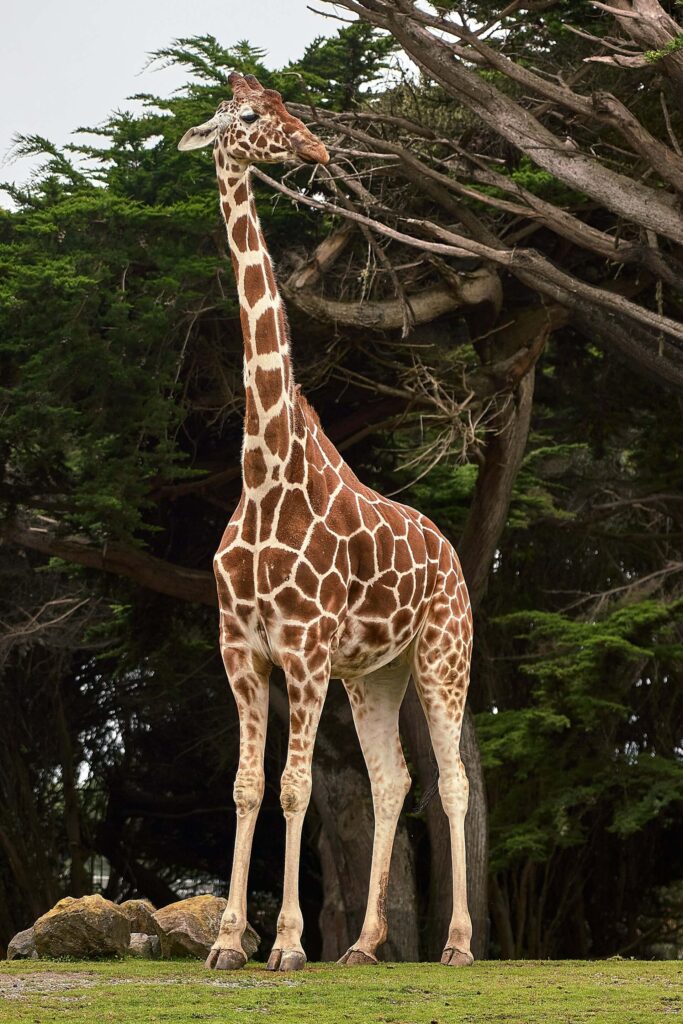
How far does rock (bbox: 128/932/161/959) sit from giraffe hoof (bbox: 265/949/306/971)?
1649mm

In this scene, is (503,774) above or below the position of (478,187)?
below

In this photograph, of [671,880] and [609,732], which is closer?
[609,732]

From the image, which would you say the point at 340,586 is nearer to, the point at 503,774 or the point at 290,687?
the point at 290,687

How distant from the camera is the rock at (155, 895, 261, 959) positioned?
29.8 ft

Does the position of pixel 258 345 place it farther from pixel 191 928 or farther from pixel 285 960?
pixel 191 928

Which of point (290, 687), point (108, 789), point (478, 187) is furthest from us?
point (108, 789)

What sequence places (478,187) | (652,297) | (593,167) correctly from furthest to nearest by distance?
1. (652,297)
2. (478,187)
3. (593,167)

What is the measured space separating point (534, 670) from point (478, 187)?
14.9 ft

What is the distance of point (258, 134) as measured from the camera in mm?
8094

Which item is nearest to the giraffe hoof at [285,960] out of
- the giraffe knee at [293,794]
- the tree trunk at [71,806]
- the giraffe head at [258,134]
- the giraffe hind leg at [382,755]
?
the giraffe knee at [293,794]

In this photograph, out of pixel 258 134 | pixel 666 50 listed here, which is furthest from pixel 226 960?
pixel 666 50

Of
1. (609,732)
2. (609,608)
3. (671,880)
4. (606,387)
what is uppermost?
(606,387)

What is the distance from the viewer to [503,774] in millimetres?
17203

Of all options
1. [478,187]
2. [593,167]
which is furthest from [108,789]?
[593,167]
